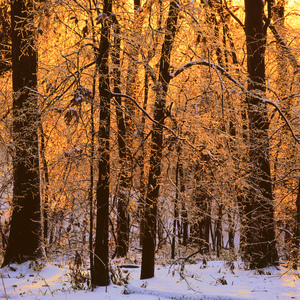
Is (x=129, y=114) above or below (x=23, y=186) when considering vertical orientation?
above

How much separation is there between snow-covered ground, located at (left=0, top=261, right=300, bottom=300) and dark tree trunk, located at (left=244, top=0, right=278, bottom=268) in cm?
59

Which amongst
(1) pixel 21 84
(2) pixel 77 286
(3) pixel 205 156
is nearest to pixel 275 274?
(3) pixel 205 156

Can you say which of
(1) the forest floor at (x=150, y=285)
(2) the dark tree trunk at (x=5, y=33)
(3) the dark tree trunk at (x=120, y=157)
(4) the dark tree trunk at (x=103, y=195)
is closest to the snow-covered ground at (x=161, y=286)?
(1) the forest floor at (x=150, y=285)

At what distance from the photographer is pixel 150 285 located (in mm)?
7816

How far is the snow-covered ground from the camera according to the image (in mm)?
6406

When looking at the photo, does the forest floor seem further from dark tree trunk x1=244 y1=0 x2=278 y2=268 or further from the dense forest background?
dark tree trunk x1=244 y1=0 x2=278 y2=268

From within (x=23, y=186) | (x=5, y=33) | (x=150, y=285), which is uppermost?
(x=5, y=33)

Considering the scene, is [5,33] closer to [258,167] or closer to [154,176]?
[154,176]

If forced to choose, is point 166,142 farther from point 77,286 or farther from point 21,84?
point 21,84

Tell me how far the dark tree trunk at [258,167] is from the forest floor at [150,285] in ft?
1.87

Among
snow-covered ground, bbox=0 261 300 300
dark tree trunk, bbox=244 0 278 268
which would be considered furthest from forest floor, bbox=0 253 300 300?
dark tree trunk, bbox=244 0 278 268

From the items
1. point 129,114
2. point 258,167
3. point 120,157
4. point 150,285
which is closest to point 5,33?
point 120,157

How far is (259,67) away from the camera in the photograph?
36.6 feet

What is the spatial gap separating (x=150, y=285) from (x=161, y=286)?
0.25 metres
